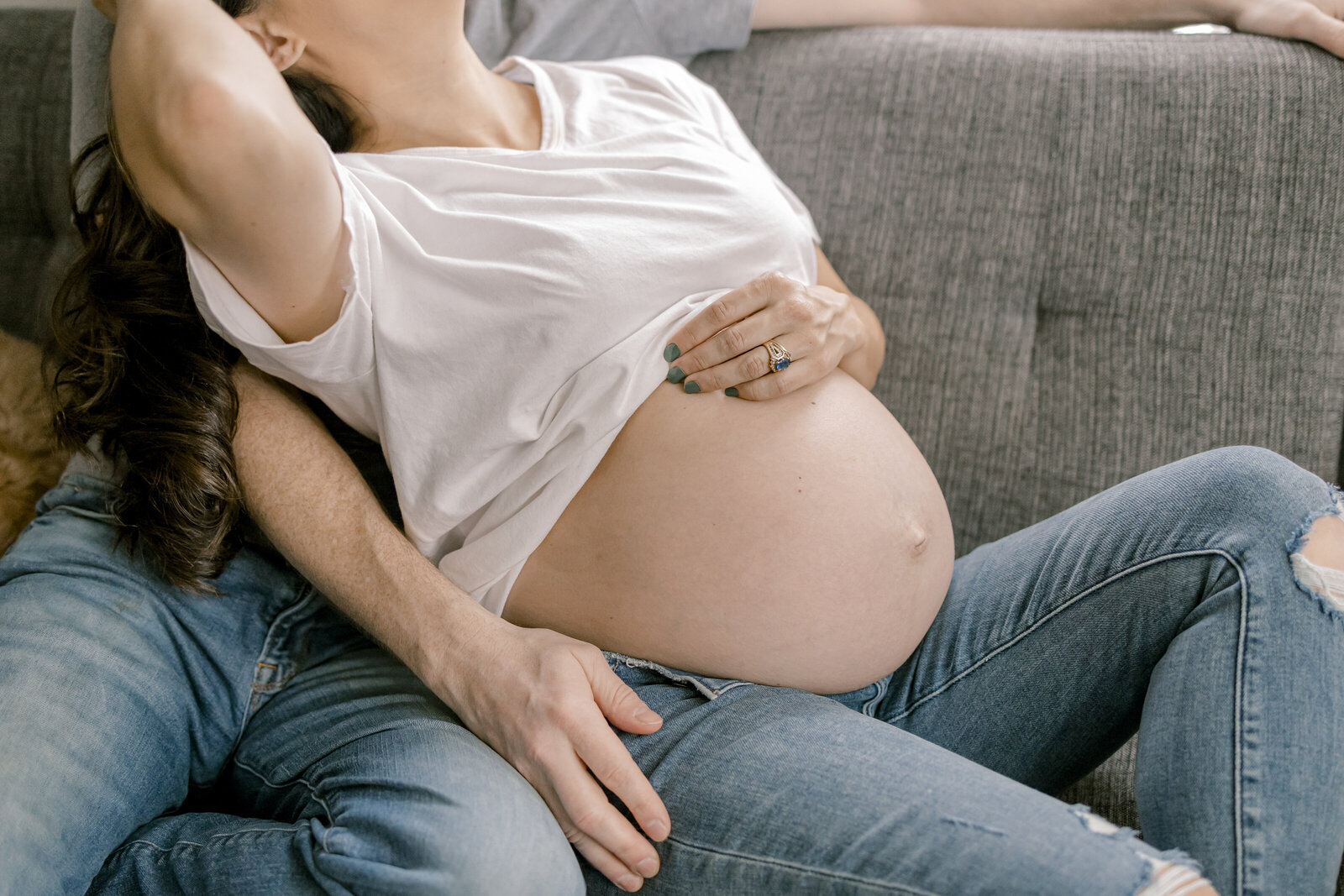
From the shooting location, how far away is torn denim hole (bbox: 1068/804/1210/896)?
641 mm

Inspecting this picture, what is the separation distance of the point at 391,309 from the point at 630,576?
1.14ft

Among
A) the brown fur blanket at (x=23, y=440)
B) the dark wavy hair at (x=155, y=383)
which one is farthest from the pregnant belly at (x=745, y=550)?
the brown fur blanket at (x=23, y=440)

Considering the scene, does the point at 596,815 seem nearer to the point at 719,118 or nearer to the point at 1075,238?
the point at 719,118

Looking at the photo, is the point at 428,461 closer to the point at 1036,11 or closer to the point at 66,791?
the point at 66,791

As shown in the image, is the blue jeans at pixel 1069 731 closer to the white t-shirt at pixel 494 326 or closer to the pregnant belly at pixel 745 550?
the pregnant belly at pixel 745 550

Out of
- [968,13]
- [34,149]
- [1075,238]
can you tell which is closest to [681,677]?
[1075,238]

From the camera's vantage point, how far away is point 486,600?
917mm

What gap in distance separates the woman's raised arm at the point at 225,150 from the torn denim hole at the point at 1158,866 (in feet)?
2.60

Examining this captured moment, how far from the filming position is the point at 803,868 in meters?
0.70

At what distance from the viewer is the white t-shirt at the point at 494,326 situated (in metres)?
0.88

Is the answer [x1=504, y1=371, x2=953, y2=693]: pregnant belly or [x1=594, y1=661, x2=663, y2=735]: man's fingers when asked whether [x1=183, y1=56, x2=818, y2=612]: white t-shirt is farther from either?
[x1=594, y1=661, x2=663, y2=735]: man's fingers

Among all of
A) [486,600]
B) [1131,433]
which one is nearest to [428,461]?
A: [486,600]

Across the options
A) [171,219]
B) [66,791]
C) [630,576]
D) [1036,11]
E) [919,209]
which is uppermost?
[1036,11]

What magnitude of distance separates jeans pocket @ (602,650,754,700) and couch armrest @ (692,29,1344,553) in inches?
21.3
